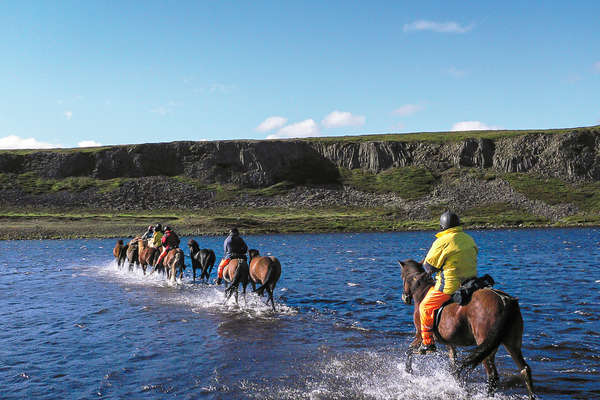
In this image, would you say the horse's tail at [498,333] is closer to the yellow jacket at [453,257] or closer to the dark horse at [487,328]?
the dark horse at [487,328]

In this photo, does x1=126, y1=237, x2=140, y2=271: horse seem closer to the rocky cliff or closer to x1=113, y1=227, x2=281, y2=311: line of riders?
x1=113, y1=227, x2=281, y2=311: line of riders

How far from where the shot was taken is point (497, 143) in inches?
5231

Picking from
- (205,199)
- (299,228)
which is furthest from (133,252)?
(205,199)

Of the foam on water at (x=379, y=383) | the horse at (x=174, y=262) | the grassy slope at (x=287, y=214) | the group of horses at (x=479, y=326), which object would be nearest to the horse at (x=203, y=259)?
the horse at (x=174, y=262)

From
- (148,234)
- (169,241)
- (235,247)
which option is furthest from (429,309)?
(148,234)

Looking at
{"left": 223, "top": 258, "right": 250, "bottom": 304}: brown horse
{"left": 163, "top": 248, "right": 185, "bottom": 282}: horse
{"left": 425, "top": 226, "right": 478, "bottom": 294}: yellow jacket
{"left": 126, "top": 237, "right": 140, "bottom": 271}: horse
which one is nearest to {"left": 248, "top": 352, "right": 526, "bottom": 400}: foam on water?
{"left": 425, "top": 226, "right": 478, "bottom": 294}: yellow jacket

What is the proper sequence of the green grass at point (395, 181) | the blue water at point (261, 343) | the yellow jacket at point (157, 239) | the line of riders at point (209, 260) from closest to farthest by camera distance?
the blue water at point (261, 343)
the line of riders at point (209, 260)
the yellow jacket at point (157, 239)
the green grass at point (395, 181)

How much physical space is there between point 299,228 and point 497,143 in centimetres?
7846

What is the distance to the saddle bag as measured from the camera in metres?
8.50

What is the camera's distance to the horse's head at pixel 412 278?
32.5 ft

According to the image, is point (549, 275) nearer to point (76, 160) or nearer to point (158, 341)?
point (158, 341)

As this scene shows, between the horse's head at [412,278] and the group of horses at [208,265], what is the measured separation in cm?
759

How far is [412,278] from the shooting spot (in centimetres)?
1015

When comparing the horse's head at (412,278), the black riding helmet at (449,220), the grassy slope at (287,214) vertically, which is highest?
the black riding helmet at (449,220)
